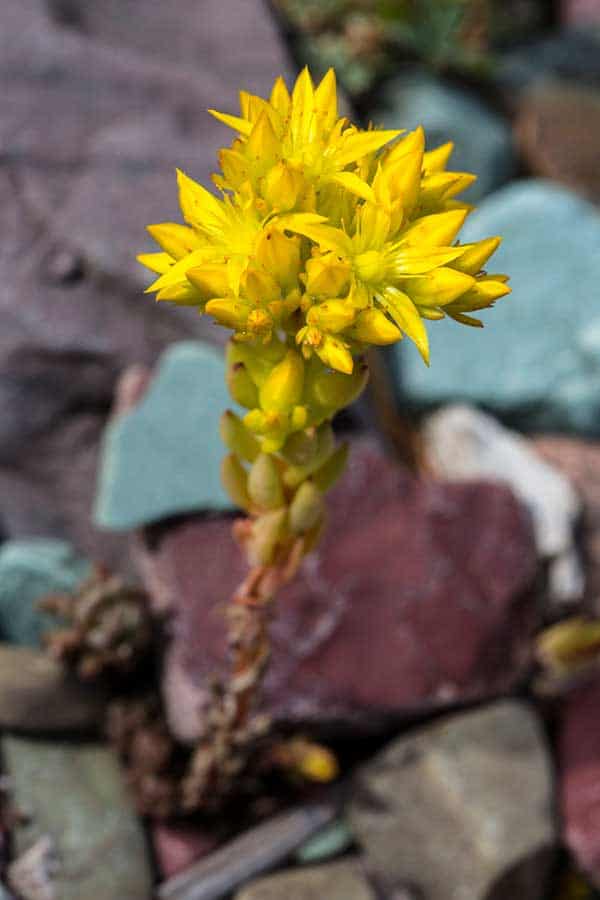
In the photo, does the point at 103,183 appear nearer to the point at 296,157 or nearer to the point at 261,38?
the point at 261,38

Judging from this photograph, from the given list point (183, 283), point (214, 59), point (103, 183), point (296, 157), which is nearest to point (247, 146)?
point (296, 157)

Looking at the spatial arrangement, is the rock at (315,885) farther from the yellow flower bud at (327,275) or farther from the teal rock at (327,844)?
the yellow flower bud at (327,275)

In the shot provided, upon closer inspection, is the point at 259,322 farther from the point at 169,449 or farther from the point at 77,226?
the point at 77,226

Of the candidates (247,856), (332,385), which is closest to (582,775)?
(247,856)

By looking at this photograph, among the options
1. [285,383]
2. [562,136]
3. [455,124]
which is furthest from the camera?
[562,136]

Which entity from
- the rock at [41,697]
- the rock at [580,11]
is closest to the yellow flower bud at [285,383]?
the rock at [41,697]

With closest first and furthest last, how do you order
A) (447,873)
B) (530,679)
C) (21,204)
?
(447,873) → (530,679) → (21,204)
